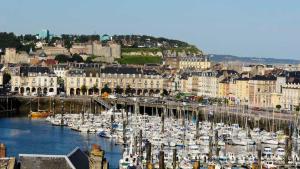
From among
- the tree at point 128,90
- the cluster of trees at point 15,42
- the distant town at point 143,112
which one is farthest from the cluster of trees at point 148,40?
the tree at point 128,90

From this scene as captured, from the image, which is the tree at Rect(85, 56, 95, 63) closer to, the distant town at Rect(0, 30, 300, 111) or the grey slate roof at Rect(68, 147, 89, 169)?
the distant town at Rect(0, 30, 300, 111)

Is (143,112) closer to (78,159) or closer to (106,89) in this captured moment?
(106,89)

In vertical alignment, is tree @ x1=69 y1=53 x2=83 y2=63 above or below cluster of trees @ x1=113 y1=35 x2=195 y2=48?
below

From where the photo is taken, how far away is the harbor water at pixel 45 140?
43.8 meters

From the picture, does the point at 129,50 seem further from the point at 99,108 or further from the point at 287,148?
the point at 287,148

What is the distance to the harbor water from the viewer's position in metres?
43.8

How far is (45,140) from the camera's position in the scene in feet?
170

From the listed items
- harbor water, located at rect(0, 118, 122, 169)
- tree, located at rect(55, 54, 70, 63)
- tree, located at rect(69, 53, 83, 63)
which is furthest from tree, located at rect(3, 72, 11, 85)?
harbor water, located at rect(0, 118, 122, 169)

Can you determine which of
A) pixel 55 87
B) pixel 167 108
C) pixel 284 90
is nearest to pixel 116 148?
pixel 167 108

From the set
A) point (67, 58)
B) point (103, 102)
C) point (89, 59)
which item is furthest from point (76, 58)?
point (103, 102)

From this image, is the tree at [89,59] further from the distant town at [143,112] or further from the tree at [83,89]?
the tree at [83,89]

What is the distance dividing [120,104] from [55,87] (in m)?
15.5

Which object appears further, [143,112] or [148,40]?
[148,40]

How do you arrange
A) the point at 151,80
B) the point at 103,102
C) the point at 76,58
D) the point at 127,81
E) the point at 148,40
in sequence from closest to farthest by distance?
the point at 103,102
the point at 127,81
the point at 151,80
the point at 76,58
the point at 148,40
